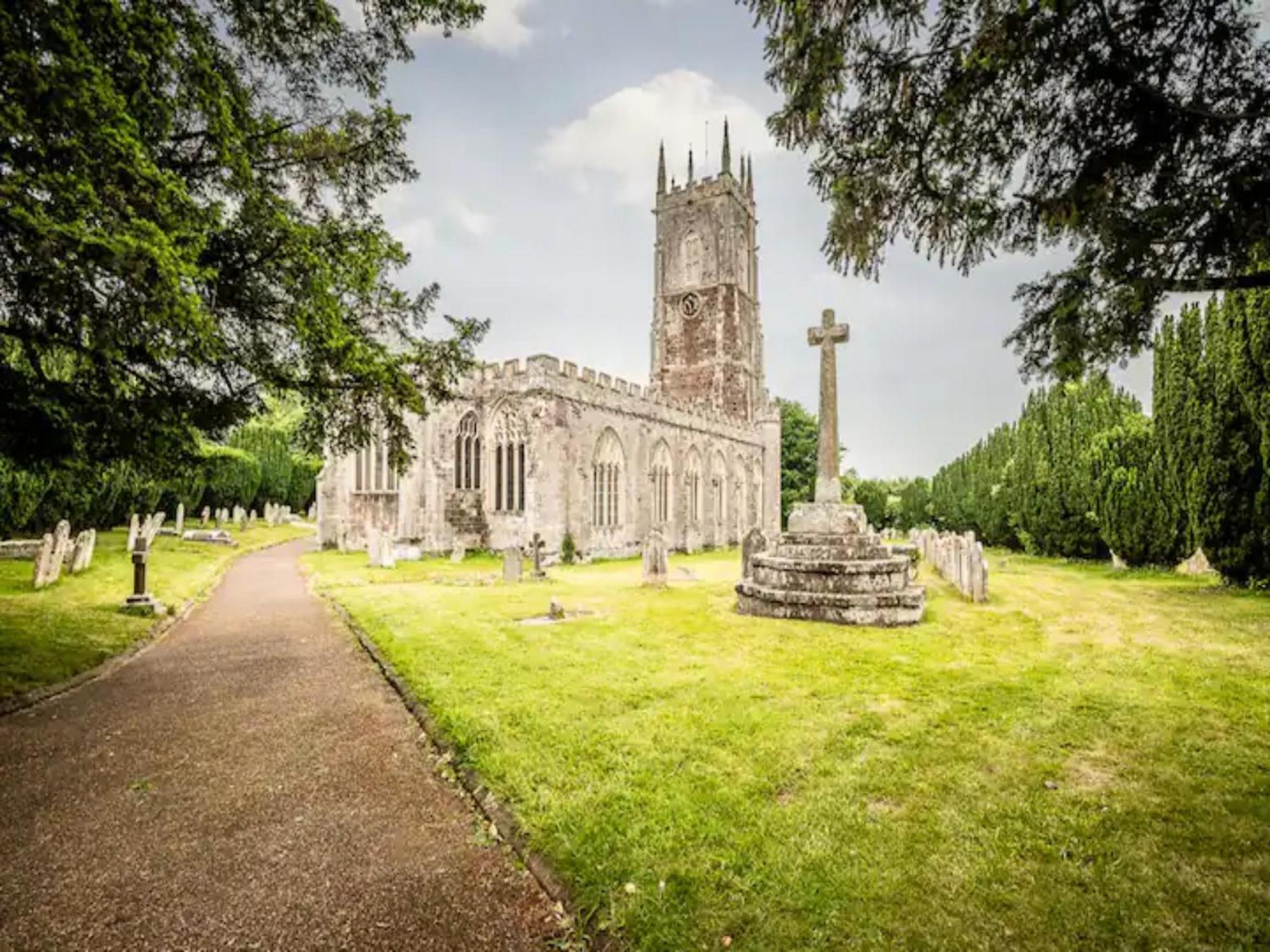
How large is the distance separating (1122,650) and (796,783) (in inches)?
227

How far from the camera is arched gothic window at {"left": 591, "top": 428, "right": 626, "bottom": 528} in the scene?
22391 millimetres

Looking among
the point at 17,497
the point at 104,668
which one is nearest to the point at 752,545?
the point at 104,668

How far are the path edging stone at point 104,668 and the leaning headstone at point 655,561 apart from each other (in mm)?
8420

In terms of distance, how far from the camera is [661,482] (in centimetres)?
2631

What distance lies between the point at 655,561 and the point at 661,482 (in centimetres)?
1277

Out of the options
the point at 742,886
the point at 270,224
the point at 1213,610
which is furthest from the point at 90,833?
the point at 1213,610

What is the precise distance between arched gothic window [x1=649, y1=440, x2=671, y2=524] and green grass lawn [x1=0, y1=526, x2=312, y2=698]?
15.2 meters

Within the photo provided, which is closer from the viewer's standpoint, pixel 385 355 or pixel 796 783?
pixel 796 783

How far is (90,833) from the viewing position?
349 cm

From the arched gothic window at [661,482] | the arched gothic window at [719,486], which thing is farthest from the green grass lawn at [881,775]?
the arched gothic window at [719,486]

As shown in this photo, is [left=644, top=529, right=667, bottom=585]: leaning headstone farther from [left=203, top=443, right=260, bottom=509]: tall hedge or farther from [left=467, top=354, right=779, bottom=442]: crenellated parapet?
[left=203, top=443, right=260, bottom=509]: tall hedge

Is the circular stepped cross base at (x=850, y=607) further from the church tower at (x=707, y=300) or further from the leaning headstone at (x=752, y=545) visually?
the church tower at (x=707, y=300)

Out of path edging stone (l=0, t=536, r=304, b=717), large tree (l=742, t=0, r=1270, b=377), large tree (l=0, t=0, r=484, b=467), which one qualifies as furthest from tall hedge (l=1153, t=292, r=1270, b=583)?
path edging stone (l=0, t=536, r=304, b=717)

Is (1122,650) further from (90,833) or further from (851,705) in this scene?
(90,833)
